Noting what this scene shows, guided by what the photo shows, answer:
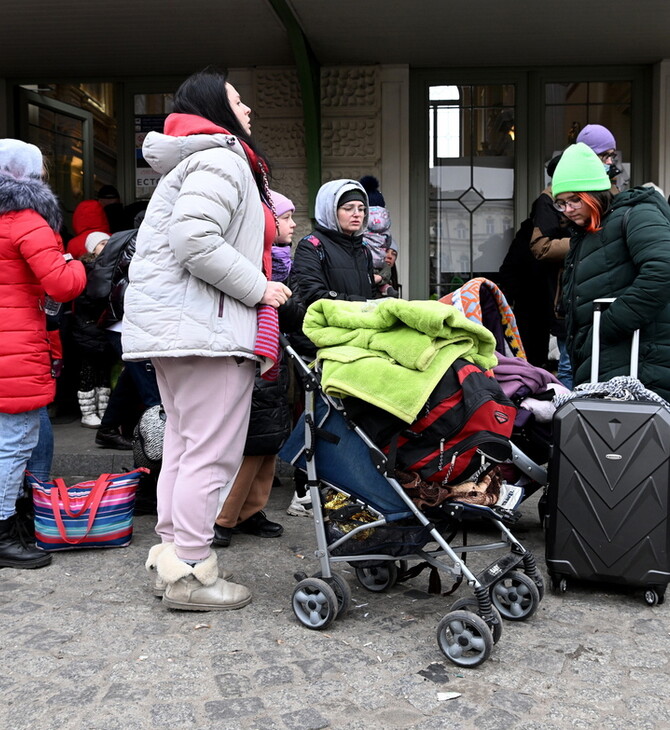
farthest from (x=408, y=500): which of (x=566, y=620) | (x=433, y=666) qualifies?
(x=566, y=620)

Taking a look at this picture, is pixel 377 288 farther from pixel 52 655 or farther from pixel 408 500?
pixel 52 655

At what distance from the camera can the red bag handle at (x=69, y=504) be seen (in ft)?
13.6

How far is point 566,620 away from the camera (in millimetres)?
3377

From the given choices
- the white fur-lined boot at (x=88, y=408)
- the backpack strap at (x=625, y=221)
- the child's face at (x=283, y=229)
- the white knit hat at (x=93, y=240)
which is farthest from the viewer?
the white fur-lined boot at (x=88, y=408)

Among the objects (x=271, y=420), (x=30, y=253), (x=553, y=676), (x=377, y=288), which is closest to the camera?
(x=553, y=676)

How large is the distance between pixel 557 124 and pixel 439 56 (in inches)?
49.0

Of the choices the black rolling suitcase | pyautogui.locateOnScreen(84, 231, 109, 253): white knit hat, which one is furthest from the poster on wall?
the black rolling suitcase

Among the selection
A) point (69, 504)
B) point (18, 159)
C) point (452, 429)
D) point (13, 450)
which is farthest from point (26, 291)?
point (452, 429)

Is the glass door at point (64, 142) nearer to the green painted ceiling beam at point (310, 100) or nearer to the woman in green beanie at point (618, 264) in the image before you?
the green painted ceiling beam at point (310, 100)

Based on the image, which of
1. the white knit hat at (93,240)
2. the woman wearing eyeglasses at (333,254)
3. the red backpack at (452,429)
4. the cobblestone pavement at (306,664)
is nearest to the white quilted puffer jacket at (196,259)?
Result: the red backpack at (452,429)

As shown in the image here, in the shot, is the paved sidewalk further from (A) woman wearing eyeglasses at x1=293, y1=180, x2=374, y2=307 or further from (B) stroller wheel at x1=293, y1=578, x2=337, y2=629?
(A) woman wearing eyeglasses at x1=293, y1=180, x2=374, y2=307

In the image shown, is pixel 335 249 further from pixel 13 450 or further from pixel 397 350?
pixel 13 450

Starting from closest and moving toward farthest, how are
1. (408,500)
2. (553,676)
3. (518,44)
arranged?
(553,676)
(408,500)
(518,44)

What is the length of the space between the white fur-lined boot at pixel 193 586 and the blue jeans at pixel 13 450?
3.24 ft
